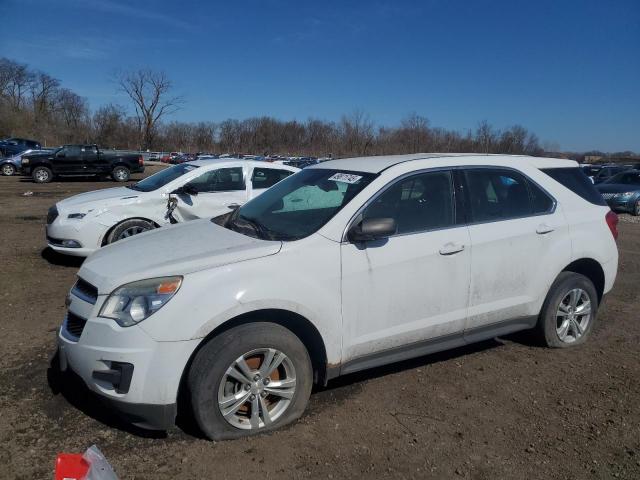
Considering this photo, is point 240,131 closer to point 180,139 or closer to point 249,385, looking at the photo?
point 180,139

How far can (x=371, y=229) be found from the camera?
10.8ft

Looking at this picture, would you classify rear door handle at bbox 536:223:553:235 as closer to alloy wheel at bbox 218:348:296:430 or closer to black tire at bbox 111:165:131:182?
alloy wheel at bbox 218:348:296:430

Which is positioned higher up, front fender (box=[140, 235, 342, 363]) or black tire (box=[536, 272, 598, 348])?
front fender (box=[140, 235, 342, 363])

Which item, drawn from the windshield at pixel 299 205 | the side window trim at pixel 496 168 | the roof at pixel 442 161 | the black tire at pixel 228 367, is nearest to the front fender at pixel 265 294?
the black tire at pixel 228 367

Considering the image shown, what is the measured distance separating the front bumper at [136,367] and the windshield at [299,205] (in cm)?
103

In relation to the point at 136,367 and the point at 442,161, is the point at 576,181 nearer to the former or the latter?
the point at 442,161

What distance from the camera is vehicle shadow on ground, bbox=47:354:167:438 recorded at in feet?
10.5

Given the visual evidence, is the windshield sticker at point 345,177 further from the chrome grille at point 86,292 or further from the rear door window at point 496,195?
the chrome grille at point 86,292

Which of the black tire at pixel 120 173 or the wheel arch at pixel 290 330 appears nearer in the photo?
the wheel arch at pixel 290 330

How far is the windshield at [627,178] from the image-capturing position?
1836 cm

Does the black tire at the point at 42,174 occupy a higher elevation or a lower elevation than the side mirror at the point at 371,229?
lower

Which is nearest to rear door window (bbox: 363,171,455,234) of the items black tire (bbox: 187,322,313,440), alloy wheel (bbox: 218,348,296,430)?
black tire (bbox: 187,322,313,440)

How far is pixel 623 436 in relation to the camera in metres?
3.26

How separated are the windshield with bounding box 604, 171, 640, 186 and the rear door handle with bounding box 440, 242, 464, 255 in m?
17.8
